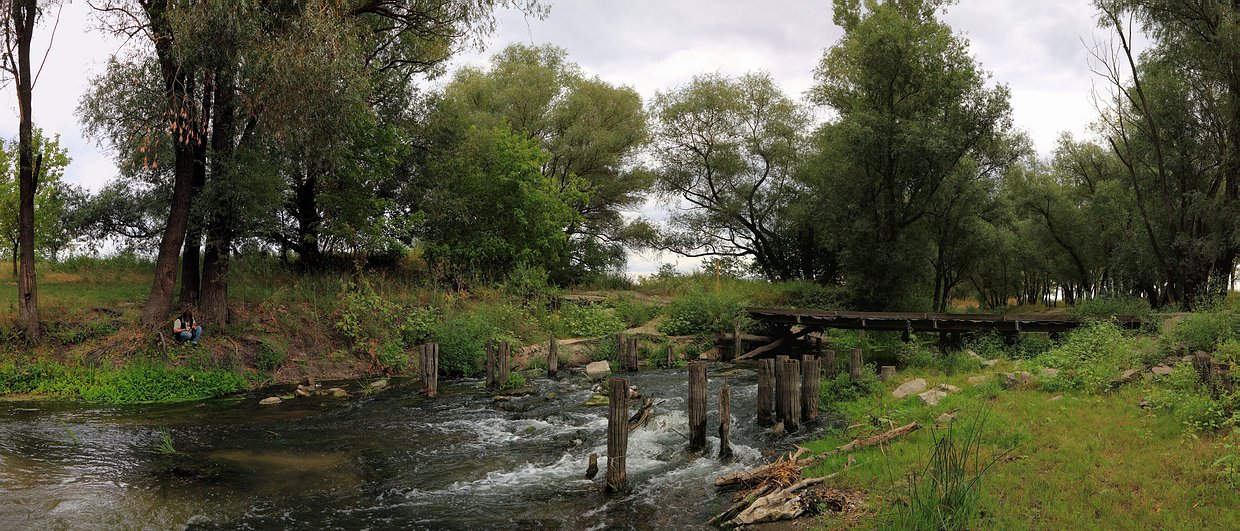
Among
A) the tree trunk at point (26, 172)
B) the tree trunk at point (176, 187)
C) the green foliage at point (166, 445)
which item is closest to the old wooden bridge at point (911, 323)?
the green foliage at point (166, 445)

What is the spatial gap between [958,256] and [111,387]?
3625 cm

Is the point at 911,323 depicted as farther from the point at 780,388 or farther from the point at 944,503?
the point at 944,503

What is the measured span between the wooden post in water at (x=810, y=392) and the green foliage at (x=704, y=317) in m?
10.9

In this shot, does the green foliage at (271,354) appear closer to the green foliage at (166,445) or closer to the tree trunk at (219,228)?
the tree trunk at (219,228)

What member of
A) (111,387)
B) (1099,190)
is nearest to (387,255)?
(111,387)

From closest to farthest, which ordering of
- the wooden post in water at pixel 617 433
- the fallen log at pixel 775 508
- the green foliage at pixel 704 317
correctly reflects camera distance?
1. the fallen log at pixel 775 508
2. the wooden post in water at pixel 617 433
3. the green foliage at pixel 704 317

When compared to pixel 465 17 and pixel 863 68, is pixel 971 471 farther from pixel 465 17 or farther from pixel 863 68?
pixel 863 68

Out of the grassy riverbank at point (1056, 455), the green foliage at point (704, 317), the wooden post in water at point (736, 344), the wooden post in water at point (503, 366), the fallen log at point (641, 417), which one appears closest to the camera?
the grassy riverbank at point (1056, 455)

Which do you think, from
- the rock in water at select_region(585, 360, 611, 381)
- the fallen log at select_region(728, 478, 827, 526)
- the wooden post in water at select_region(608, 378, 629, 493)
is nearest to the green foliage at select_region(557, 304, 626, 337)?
→ the rock in water at select_region(585, 360, 611, 381)

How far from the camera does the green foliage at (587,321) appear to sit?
78.1 ft

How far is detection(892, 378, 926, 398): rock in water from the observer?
12711mm

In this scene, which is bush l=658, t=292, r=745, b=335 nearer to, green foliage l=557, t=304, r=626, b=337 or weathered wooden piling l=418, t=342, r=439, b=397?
green foliage l=557, t=304, r=626, b=337

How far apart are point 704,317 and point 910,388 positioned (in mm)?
11002

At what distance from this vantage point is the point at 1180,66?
25.4 m
